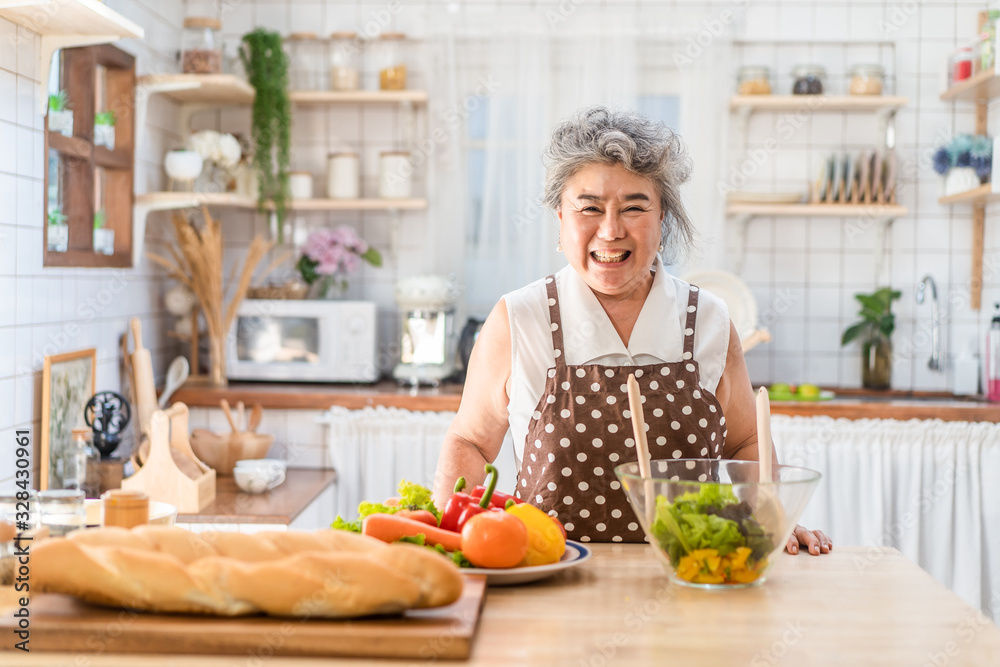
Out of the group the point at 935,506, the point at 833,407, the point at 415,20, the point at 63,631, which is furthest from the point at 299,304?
the point at 63,631

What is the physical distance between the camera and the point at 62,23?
2229mm

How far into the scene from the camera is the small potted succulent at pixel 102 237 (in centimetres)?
279

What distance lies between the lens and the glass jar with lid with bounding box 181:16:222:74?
311cm

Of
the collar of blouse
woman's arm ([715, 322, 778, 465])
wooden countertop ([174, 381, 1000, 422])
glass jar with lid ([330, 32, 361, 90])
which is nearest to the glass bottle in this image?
wooden countertop ([174, 381, 1000, 422])

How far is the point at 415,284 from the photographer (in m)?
3.29

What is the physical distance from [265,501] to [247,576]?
1.78 metres

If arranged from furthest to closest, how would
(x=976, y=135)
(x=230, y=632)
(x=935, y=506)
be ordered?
(x=976, y=135), (x=935, y=506), (x=230, y=632)

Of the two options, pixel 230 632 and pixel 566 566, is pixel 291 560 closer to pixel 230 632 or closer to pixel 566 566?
pixel 230 632

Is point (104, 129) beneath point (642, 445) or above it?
above

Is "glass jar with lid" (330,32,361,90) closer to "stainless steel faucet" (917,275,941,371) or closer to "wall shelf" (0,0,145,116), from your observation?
"wall shelf" (0,0,145,116)

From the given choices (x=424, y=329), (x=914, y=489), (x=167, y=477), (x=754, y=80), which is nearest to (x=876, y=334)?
(x=914, y=489)

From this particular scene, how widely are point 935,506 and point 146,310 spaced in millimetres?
2633

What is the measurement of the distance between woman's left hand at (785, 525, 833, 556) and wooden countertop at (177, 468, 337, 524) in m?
1.52

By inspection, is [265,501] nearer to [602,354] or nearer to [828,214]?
[602,354]
